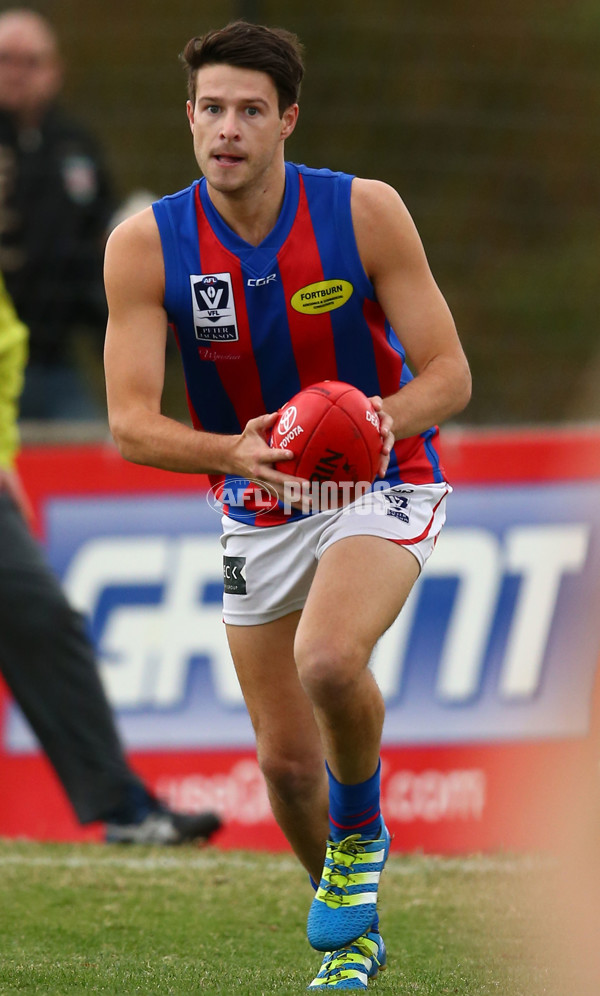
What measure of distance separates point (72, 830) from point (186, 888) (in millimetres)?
A: 1643

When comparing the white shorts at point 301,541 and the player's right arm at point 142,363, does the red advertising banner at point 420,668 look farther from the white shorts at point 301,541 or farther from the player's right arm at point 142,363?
the player's right arm at point 142,363

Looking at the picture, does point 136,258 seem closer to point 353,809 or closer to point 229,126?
point 229,126

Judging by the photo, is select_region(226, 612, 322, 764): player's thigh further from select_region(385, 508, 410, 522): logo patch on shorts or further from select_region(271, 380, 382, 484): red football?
select_region(271, 380, 382, 484): red football

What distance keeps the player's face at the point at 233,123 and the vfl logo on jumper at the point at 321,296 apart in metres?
0.33

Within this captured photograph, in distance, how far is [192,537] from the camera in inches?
281

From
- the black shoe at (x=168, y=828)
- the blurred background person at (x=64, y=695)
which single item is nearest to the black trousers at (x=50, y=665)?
the blurred background person at (x=64, y=695)

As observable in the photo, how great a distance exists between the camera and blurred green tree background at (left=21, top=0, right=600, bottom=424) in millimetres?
8836

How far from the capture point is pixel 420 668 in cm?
705

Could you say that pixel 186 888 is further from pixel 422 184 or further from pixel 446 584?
pixel 422 184

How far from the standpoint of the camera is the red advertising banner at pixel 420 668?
275 inches

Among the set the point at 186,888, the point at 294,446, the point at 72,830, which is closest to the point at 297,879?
the point at 186,888

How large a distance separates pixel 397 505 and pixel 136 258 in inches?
38.8

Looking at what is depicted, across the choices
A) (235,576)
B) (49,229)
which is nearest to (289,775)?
(235,576)

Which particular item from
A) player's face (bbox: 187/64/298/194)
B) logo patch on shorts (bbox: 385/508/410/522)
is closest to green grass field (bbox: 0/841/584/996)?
logo patch on shorts (bbox: 385/508/410/522)
